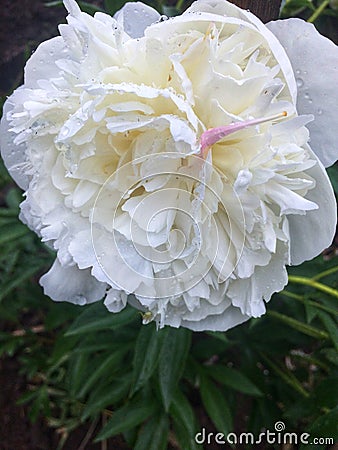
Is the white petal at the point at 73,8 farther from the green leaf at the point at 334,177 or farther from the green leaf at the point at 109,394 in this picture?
the green leaf at the point at 109,394

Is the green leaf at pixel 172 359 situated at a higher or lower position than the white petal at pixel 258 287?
lower

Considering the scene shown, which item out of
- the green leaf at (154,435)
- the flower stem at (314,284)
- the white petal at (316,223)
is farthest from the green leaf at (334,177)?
the green leaf at (154,435)

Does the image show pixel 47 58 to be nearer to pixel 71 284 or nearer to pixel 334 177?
pixel 71 284

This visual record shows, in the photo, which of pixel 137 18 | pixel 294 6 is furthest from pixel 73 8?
pixel 294 6

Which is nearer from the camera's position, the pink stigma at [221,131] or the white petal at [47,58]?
the pink stigma at [221,131]

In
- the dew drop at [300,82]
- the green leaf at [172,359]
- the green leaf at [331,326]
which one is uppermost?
the dew drop at [300,82]

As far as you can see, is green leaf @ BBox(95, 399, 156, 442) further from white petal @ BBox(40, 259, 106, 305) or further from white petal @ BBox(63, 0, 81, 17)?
white petal @ BBox(63, 0, 81, 17)

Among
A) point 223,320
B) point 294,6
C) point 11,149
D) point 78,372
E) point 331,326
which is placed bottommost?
point 78,372
